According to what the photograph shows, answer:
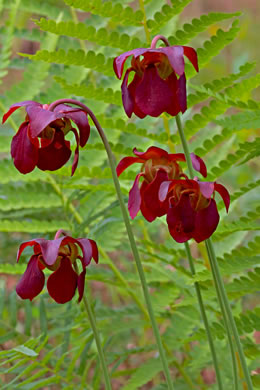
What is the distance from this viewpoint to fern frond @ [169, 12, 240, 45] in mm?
967

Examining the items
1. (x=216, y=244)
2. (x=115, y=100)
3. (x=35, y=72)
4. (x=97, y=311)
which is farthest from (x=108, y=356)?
(x=35, y=72)

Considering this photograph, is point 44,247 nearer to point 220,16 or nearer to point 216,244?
point 220,16

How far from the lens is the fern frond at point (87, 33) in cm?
94

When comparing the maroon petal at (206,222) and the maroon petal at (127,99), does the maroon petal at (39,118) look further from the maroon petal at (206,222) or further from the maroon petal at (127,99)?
the maroon petal at (206,222)

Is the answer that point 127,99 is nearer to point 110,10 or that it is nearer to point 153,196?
point 153,196

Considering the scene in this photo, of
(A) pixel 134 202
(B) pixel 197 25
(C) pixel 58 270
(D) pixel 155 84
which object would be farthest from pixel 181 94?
(B) pixel 197 25

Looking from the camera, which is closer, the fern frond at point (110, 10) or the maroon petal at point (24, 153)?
the maroon petal at point (24, 153)

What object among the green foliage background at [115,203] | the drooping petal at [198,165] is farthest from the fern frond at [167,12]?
the drooping petal at [198,165]

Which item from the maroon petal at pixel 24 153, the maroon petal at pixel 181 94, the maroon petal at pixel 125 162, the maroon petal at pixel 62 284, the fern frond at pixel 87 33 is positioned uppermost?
the fern frond at pixel 87 33

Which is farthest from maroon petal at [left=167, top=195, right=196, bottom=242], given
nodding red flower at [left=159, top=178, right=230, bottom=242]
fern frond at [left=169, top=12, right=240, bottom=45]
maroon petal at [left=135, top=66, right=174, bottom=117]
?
fern frond at [left=169, top=12, right=240, bottom=45]

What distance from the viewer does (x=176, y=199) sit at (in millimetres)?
683

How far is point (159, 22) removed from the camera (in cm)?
110

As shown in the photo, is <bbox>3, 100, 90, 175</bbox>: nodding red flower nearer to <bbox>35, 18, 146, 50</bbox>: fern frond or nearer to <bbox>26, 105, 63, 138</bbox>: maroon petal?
<bbox>26, 105, 63, 138</bbox>: maroon petal

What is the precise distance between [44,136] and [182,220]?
7.3 inches
